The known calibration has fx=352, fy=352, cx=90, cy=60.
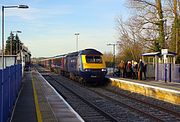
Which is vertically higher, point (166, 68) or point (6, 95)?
point (166, 68)

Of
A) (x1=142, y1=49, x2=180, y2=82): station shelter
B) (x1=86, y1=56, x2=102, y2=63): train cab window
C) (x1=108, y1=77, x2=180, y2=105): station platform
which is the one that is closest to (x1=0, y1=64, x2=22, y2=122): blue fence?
(x1=108, y1=77, x2=180, y2=105): station platform

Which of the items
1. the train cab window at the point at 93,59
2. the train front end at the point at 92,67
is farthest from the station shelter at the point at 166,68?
the train cab window at the point at 93,59

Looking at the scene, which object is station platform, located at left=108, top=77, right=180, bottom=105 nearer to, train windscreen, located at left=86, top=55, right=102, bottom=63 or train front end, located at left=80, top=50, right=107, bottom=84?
train front end, located at left=80, top=50, right=107, bottom=84

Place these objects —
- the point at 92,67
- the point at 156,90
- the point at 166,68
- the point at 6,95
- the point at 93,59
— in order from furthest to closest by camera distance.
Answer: the point at 93,59
the point at 92,67
the point at 166,68
the point at 156,90
the point at 6,95

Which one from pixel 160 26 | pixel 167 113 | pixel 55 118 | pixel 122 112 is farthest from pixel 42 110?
pixel 160 26

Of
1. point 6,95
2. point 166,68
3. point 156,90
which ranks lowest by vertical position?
point 156,90

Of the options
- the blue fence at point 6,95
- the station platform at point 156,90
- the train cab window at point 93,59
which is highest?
the train cab window at point 93,59

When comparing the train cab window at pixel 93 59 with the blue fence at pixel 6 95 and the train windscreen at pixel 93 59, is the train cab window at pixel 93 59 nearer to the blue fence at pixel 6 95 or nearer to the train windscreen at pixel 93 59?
the train windscreen at pixel 93 59

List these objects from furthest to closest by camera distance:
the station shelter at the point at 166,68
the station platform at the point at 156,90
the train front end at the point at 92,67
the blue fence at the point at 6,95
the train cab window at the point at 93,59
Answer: the train cab window at the point at 93,59, the train front end at the point at 92,67, the station shelter at the point at 166,68, the station platform at the point at 156,90, the blue fence at the point at 6,95

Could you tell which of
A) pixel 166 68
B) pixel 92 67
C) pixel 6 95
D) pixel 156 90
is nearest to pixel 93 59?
pixel 92 67

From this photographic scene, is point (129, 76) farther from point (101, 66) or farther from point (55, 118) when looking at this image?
point (55, 118)

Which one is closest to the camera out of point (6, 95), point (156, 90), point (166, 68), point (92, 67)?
point (6, 95)

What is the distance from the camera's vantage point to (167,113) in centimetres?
1420

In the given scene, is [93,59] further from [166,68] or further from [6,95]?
[6,95]
